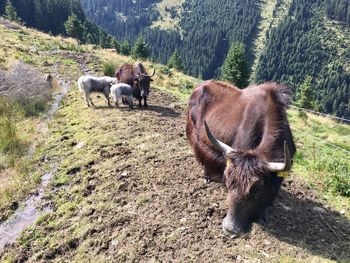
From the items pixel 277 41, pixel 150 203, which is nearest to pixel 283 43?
pixel 277 41

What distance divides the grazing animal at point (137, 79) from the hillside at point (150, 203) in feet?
4.54

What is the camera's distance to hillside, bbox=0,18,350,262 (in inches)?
227

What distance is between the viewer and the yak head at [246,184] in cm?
489

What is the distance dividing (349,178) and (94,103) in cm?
986

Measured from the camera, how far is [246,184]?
4.89 metres

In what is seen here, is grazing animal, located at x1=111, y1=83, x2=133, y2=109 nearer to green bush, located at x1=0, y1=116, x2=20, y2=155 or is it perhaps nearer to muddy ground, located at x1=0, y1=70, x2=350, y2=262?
muddy ground, located at x1=0, y1=70, x2=350, y2=262

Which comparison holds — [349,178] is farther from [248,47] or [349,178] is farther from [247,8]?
[247,8]

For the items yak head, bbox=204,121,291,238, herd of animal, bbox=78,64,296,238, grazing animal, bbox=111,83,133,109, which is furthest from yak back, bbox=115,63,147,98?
yak head, bbox=204,121,291,238

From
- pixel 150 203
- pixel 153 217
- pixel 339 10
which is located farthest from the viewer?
pixel 339 10

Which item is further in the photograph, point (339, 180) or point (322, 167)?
point (322, 167)

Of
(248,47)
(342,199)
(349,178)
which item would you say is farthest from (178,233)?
(248,47)

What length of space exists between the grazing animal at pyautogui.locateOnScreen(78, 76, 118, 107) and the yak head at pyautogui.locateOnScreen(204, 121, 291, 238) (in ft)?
31.0

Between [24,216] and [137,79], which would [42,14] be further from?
[24,216]

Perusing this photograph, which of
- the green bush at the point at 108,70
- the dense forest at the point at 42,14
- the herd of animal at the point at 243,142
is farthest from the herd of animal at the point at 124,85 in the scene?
the dense forest at the point at 42,14
